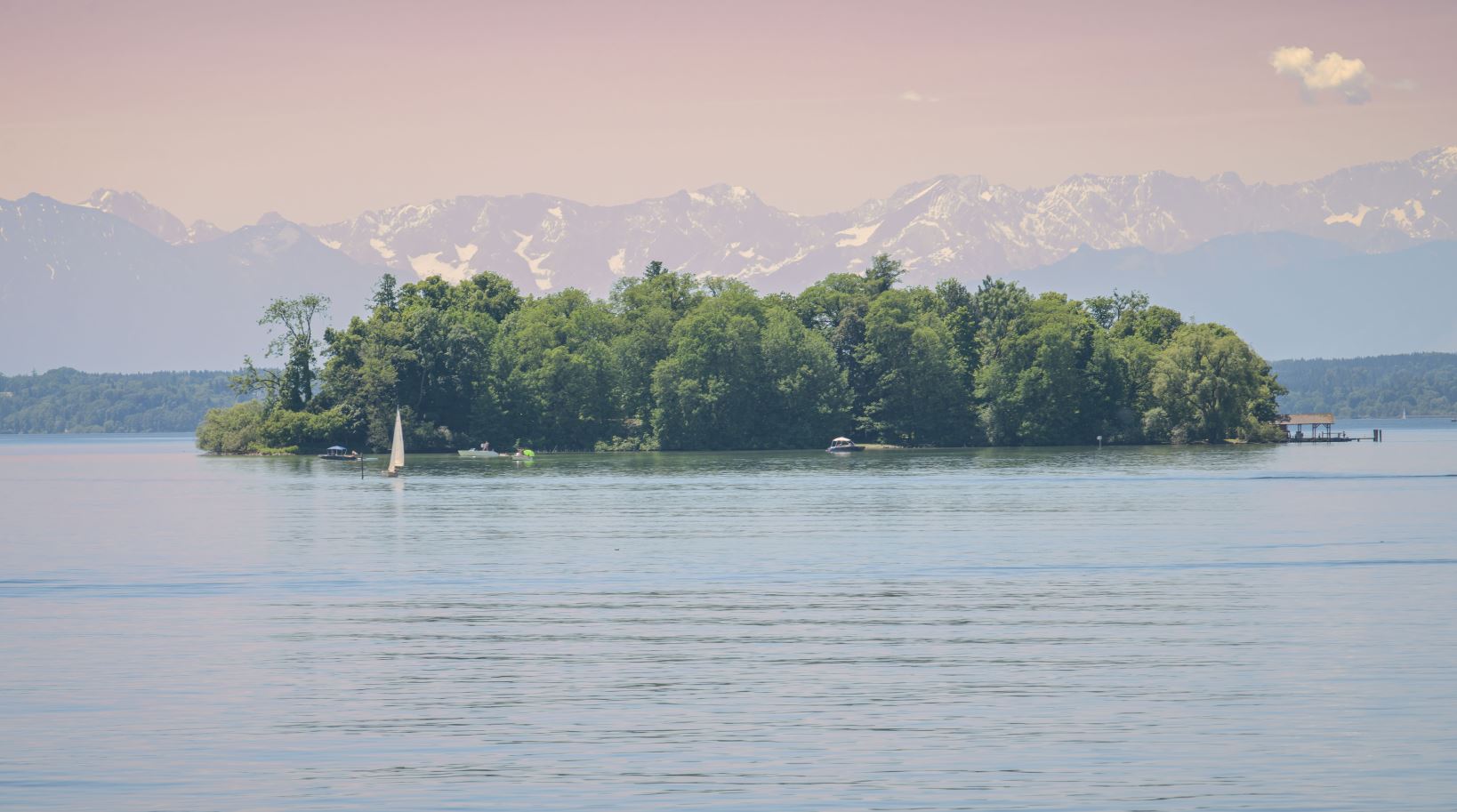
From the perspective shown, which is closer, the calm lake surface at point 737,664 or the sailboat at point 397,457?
the calm lake surface at point 737,664

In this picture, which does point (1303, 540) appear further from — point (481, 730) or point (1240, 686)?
point (481, 730)

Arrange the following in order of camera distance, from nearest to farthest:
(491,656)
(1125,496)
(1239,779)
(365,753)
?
(1239,779) → (365,753) → (491,656) → (1125,496)

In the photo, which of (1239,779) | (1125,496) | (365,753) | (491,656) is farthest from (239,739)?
(1125,496)

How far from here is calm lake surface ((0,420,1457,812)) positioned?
71.5ft

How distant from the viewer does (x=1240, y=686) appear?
28531mm

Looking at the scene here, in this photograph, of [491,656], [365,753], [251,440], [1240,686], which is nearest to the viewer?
[365,753]

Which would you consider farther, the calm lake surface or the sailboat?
the sailboat

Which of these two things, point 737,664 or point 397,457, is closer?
point 737,664

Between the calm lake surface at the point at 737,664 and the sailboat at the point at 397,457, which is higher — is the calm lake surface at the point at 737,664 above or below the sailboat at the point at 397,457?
below

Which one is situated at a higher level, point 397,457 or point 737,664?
point 397,457

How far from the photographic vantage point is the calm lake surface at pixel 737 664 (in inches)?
858

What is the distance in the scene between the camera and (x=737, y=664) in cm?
3153

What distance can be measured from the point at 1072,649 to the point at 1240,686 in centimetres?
511

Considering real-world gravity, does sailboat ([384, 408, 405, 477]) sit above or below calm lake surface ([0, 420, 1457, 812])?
above
